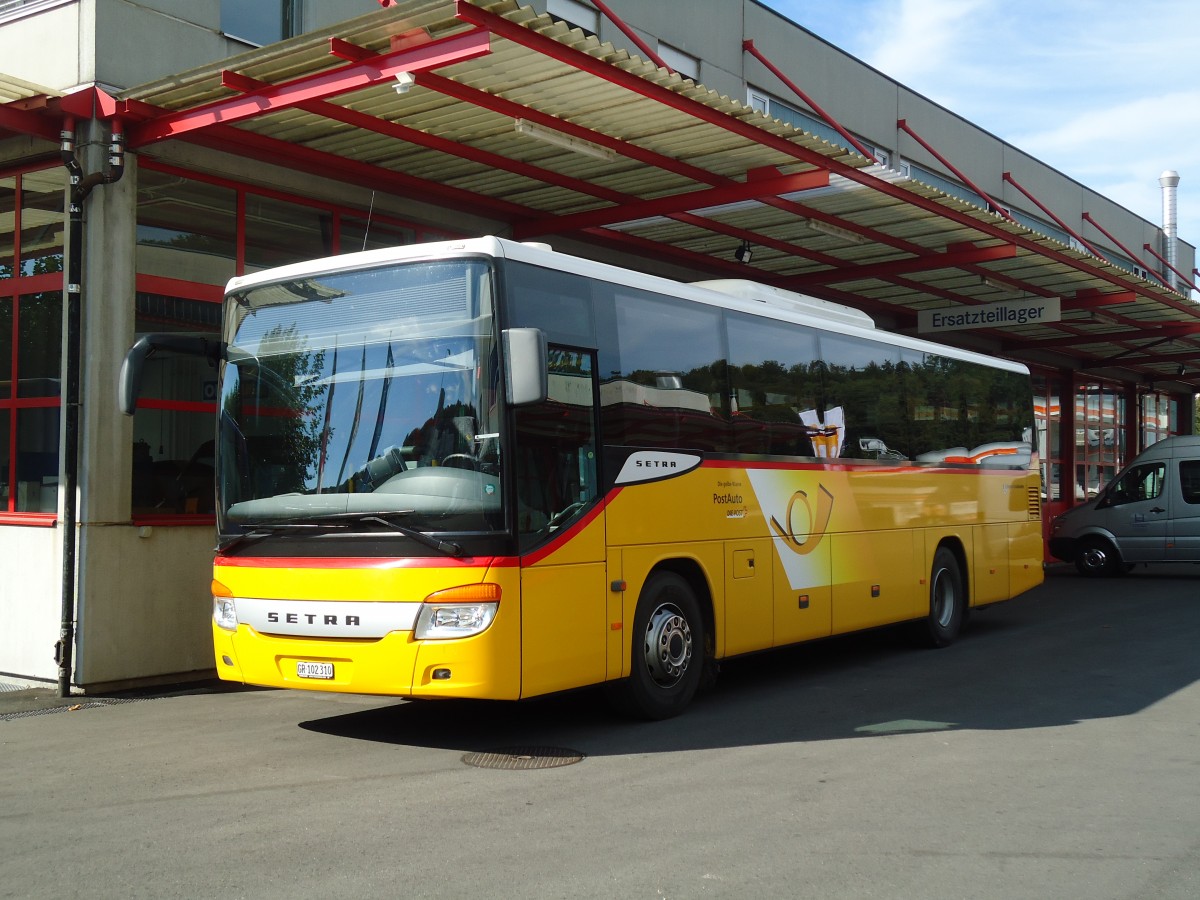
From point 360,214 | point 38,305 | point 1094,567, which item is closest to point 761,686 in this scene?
point 360,214

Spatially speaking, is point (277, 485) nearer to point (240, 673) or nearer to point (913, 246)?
point (240, 673)

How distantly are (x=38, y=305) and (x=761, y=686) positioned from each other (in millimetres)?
Result: 6995

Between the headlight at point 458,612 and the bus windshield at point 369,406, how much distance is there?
368mm

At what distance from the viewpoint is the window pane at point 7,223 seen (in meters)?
11.3

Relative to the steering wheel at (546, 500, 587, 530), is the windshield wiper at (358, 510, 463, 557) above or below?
below

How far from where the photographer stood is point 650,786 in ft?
22.4

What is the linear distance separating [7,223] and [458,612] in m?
6.71

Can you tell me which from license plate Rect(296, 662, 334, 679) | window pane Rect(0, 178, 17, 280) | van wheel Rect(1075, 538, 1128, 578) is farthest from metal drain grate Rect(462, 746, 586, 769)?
van wheel Rect(1075, 538, 1128, 578)

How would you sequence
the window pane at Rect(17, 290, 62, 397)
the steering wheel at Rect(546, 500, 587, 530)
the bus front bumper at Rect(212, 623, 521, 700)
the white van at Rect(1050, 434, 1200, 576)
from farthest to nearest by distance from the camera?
the white van at Rect(1050, 434, 1200, 576)
the window pane at Rect(17, 290, 62, 397)
the steering wheel at Rect(546, 500, 587, 530)
the bus front bumper at Rect(212, 623, 521, 700)

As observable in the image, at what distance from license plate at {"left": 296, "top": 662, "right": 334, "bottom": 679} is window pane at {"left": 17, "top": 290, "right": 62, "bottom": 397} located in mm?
4469

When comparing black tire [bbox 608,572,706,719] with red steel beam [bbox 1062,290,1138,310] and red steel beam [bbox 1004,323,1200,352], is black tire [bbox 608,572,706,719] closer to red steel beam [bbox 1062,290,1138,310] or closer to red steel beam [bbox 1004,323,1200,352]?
red steel beam [bbox 1062,290,1138,310]

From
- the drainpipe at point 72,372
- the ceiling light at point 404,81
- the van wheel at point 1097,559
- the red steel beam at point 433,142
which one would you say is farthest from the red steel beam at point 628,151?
the van wheel at point 1097,559

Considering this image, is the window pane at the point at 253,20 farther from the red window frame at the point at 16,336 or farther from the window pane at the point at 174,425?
the window pane at the point at 174,425

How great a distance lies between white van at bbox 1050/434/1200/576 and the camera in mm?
21344
